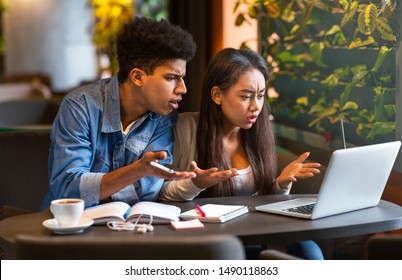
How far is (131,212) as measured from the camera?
99.1 inches

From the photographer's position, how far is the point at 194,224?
8.03 feet

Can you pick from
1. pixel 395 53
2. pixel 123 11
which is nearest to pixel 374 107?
pixel 395 53

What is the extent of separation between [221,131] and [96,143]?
0.47 meters

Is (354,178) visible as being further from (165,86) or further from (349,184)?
(165,86)

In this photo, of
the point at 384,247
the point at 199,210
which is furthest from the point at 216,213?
the point at 384,247

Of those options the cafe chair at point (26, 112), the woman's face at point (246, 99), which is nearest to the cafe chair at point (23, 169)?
the woman's face at point (246, 99)

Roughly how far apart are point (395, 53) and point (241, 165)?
28.7 inches

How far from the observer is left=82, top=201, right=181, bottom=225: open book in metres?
2.46

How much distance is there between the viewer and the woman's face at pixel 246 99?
2.93 m

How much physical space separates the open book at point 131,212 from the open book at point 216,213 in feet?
0.14

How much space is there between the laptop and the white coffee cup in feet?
1.99

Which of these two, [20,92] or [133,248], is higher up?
[133,248]

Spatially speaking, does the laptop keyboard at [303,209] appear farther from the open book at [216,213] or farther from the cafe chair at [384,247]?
the cafe chair at [384,247]

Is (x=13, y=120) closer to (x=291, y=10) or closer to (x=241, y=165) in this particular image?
(x=291, y=10)
